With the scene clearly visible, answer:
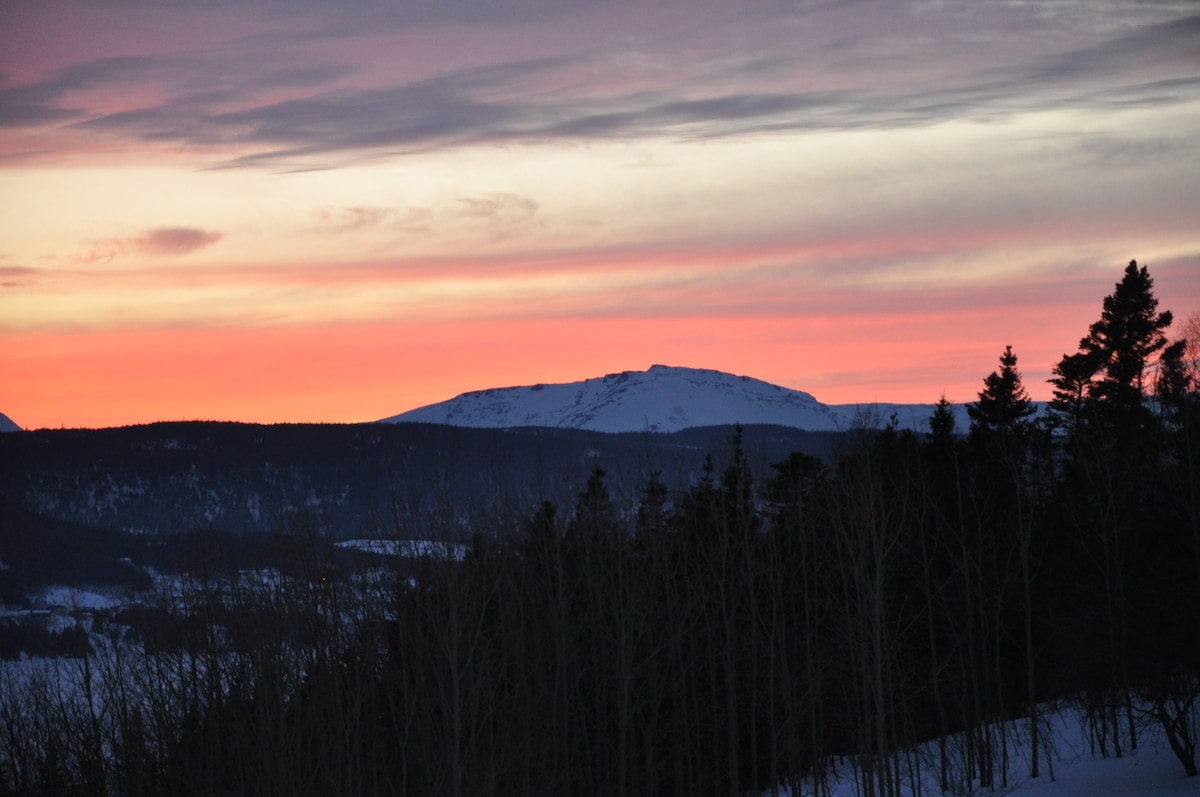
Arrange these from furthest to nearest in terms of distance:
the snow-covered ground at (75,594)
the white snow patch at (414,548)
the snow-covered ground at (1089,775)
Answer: the snow-covered ground at (75,594)
the white snow patch at (414,548)
the snow-covered ground at (1089,775)

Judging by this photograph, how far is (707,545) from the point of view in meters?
54.7

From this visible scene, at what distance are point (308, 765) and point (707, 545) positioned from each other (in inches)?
846

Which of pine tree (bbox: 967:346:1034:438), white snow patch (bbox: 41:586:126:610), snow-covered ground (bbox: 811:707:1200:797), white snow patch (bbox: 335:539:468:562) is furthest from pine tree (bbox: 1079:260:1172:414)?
white snow patch (bbox: 41:586:126:610)

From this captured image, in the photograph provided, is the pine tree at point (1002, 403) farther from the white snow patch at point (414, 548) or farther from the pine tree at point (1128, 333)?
the white snow patch at point (414, 548)

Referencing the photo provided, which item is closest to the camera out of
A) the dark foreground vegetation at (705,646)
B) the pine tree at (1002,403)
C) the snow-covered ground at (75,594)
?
the dark foreground vegetation at (705,646)

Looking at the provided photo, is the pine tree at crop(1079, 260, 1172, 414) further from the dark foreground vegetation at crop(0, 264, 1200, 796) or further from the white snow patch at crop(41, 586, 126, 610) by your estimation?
the white snow patch at crop(41, 586, 126, 610)

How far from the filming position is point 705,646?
5100 centimetres

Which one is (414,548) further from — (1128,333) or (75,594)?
(75,594)

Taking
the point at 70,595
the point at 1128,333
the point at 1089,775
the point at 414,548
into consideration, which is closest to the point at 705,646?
the point at 414,548

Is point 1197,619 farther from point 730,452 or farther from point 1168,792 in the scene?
point 730,452

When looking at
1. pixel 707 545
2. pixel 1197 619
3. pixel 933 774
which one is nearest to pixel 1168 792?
pixel 1197 619

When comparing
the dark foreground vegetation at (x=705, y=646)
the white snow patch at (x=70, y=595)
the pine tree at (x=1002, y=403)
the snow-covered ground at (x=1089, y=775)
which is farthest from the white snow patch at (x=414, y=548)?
the white snow patch at (x=70, y=595)

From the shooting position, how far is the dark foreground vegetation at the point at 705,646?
134 ft

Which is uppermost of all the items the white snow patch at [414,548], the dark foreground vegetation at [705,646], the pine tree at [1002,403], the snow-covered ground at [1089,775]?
the pine tree at [1002,403]
